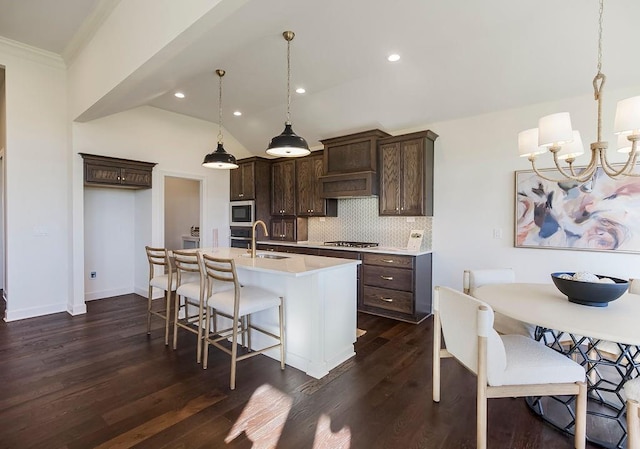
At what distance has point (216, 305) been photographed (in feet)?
8.58

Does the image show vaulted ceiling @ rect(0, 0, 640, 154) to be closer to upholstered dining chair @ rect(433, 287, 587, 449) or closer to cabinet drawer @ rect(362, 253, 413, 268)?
cabinet drawer @ rect(362, 253, 413, 268)

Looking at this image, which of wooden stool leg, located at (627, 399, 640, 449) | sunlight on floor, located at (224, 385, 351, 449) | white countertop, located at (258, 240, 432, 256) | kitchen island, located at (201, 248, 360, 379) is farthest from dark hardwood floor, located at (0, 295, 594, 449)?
white countertop, located at (258, 240, 432, 256)

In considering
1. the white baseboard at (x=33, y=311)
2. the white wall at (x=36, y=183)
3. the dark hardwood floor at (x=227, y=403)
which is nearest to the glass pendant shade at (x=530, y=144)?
the dark hardwood floor at (x=227, y=403)

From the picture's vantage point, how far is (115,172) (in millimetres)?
4555

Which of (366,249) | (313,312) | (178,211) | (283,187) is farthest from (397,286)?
(178,211)

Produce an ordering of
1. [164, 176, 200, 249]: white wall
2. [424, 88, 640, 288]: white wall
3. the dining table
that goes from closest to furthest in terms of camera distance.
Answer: the dining table < [424, 88, 640, 288]: white wall < [164, 176, 200, 249]: white wall

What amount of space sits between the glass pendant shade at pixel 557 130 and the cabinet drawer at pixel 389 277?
2.33 metres

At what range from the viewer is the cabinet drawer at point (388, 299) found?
3.97 m

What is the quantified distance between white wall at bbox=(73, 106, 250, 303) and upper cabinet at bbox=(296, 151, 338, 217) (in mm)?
1602

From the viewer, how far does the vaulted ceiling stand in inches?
100

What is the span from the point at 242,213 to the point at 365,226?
232 cm

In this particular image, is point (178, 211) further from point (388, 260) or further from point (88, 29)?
Result: point (388, 260)

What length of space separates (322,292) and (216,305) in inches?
34.7

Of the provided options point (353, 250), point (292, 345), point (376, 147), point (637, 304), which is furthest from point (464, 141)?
point (292, 345)
